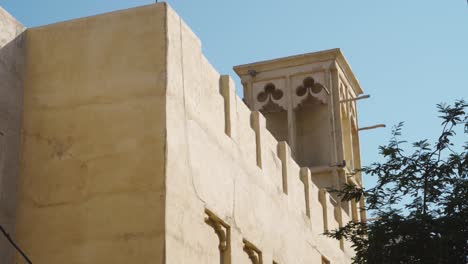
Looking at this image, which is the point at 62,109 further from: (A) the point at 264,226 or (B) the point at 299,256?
(B) the point at 299,256

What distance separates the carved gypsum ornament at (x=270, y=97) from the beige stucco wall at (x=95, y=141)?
45.8ft

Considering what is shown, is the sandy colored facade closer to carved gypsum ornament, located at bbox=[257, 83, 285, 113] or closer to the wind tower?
the wind tower

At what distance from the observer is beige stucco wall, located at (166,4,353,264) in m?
14.5

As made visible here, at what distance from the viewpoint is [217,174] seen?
16.2 m

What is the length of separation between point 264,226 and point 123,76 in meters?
4.75

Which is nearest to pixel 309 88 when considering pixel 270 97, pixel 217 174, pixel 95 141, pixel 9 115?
pixel 270 97

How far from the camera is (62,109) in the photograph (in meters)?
15.0

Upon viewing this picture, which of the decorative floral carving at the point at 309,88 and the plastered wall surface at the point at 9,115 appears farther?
the decorative floral carving at the point at 309,88

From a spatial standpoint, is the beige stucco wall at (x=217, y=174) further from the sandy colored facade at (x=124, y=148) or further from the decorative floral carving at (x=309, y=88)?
the decorative floral carving at (x=309, y=88)

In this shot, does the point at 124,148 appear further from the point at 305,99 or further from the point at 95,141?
the point at 305,99

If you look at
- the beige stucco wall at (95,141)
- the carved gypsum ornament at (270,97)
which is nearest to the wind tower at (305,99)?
the carved gypsum ornament at (270,97)

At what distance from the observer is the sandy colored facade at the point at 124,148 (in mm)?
14039

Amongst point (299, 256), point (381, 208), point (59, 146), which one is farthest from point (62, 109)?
point (299, 256)

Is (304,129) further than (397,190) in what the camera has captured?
Yes
